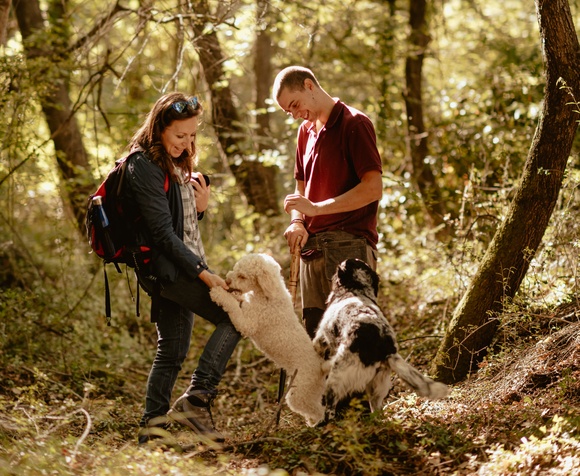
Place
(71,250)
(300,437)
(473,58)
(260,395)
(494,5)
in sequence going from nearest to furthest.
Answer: (300,437), (260,395), (71,250), (473,58), (494,5)

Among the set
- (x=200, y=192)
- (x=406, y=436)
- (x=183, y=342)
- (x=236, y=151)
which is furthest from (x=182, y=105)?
(x=236, y=151)

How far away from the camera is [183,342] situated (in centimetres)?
479

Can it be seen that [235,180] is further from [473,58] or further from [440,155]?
[473,58]

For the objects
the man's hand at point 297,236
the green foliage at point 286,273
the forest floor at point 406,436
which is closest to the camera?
the forest floor at point 406,436

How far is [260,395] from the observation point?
7.55m

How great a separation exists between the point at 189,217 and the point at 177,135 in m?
0.60

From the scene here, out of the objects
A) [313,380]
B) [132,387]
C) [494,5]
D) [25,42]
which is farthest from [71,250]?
[494,5]

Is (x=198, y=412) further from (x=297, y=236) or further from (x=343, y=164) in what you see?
(x=343, y=164)

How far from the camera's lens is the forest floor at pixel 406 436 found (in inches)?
151

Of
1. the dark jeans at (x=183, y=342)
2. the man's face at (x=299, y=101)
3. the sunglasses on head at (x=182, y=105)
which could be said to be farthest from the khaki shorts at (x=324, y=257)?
the sunglasses on head at (x=182, y=105)

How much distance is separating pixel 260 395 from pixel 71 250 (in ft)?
10.4

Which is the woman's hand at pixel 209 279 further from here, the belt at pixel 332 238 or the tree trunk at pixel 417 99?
the tree trunk at pixel 417 99

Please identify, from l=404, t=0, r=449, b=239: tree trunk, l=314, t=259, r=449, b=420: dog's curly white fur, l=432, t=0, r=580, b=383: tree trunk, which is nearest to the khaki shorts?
l=314, t=259, r=449, b=420: dog's curly white fur

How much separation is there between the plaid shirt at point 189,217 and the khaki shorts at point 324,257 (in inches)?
34.8
